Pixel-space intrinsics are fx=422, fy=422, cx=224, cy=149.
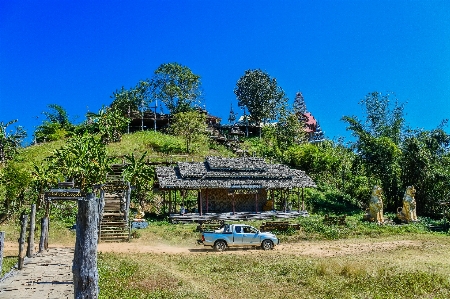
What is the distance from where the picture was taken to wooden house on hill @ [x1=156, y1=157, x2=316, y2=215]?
33750mm

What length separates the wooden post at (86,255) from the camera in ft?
26.2

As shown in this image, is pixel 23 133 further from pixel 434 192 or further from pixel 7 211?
pixel 434 192

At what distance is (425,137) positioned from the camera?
39.1 metres

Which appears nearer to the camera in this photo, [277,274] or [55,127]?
[277,274]

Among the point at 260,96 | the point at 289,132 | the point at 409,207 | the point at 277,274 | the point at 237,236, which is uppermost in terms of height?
the point at 260,96

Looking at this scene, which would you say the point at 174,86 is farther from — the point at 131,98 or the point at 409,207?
the point at 409,207

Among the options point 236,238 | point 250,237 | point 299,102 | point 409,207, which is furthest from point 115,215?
point 299,102

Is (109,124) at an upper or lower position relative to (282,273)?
upper

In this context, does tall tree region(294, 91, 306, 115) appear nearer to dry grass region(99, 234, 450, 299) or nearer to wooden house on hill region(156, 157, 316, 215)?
wooden house on hill region(156, 157, 316, 215)

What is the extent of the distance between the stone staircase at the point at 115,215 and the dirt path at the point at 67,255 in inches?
40.2

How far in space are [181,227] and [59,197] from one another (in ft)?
37.1

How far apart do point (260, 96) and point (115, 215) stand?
5032 cm

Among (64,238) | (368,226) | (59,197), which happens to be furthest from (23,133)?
(368,226)

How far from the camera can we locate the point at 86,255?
8.18 meters
